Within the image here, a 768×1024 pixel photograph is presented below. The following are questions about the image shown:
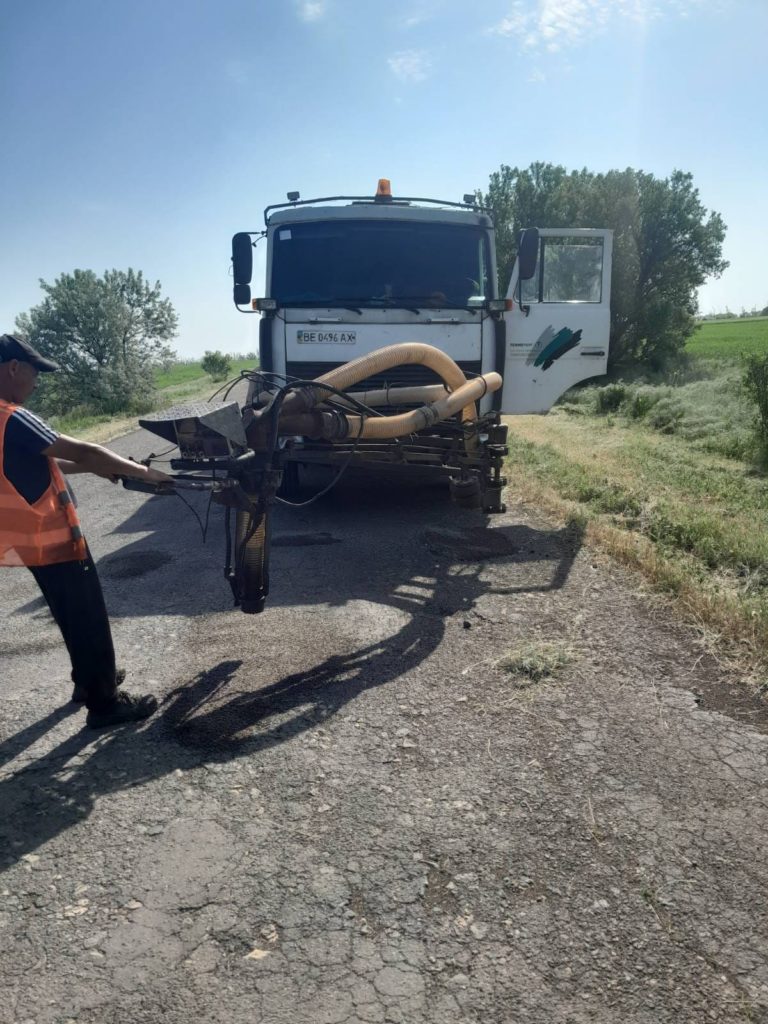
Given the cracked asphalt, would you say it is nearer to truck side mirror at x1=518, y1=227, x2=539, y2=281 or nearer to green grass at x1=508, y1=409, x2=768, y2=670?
green grass at x1=508, y1=409, x2=768, y2=670

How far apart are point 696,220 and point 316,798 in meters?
26.7

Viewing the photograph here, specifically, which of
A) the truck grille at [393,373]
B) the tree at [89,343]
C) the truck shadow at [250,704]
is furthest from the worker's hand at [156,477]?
the tree at [89,343]

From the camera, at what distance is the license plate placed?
6.96 meters

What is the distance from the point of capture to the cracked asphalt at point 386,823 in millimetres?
2205

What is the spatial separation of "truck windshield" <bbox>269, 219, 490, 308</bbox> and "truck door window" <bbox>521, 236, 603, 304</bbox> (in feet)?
1.85

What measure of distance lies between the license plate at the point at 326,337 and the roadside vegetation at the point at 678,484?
2594 millimetres

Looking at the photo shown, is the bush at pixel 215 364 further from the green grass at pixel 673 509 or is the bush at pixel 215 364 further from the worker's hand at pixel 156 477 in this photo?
the worker's hand at pixel 156 477

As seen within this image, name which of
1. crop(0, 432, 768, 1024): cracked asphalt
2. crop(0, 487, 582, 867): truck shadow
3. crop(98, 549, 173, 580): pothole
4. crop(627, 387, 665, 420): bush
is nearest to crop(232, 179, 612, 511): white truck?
crop(98, 549, 173, 580): pothole

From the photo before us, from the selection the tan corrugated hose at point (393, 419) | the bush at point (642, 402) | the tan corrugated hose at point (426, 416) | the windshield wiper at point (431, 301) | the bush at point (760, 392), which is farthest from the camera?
the bush at point (642, 402)

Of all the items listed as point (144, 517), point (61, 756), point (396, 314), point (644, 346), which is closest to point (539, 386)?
point (396, 314)

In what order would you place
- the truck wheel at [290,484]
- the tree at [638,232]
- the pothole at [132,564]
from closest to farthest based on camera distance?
the pothole at [132,564], the truck wheel at [290,484], the tree at [638,232]

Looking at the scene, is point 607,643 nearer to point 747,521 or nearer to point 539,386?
point 747,521

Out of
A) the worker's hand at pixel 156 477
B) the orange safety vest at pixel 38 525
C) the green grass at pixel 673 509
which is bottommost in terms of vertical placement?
the green grass at pixel 673 509

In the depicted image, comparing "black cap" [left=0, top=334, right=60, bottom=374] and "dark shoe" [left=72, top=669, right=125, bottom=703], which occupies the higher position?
"black cap" [left=0, top=334, right=60, bottom=374]
